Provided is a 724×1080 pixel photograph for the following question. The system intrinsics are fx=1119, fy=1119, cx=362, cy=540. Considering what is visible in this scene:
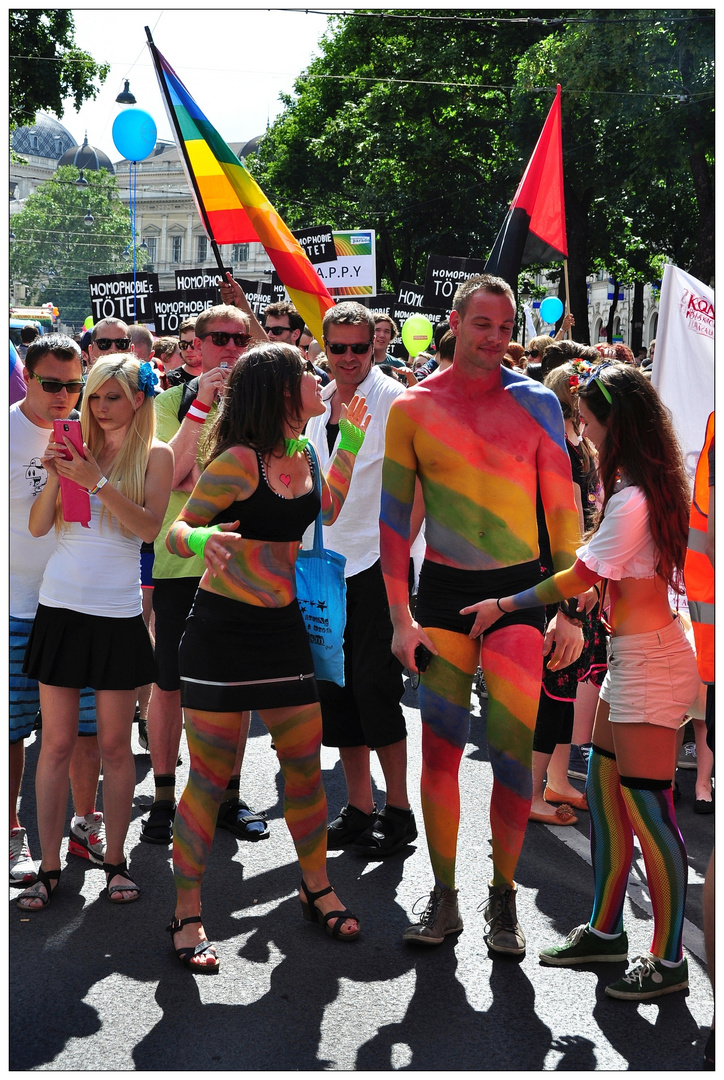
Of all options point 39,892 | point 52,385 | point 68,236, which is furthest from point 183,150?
point 68,236

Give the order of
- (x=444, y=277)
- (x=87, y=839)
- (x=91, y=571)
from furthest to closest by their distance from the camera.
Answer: (x=444, y=277) → (x=87, y=839) → (x=91, y=571)

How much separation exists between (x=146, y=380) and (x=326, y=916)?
2.07 meters

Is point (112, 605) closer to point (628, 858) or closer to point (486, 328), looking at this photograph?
point (486, 328)

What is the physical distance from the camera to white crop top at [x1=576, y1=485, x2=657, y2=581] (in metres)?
3.44

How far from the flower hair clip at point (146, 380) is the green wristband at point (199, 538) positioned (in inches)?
39.2

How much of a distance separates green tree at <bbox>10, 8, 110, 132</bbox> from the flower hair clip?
55.1 feet

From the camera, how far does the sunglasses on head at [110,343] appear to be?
7.10 meters

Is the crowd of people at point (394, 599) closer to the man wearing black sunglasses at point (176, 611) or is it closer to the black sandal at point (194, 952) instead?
the black sandal at point (194, 952)

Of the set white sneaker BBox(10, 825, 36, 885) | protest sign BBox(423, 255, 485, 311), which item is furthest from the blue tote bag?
protest sign BBox(423, 255, 485, 311)

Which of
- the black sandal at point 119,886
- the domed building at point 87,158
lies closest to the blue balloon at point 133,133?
the black sandal at point 119,886

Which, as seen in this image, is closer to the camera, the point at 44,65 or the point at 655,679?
the point at 655,679

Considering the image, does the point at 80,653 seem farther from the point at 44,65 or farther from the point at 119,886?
the point at 44,65

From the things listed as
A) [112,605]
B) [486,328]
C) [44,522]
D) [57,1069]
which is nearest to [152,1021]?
[57,1069]

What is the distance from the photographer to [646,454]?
3.51 meters
